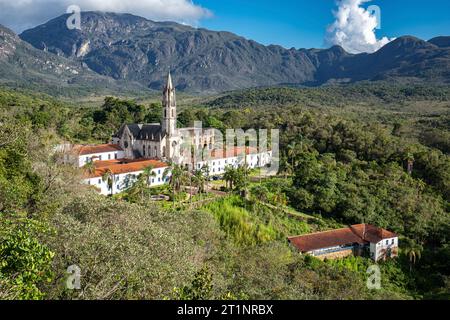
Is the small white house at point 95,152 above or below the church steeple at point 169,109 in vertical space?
below

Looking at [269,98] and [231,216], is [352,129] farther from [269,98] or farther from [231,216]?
[269,98]

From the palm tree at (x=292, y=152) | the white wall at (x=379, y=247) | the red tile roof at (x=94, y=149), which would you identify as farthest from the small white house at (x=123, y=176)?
the white wall at (x=379, y=247)

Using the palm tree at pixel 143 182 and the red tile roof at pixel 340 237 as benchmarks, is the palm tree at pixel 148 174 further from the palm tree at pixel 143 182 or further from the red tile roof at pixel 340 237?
the red tile roof at pixel 340 237

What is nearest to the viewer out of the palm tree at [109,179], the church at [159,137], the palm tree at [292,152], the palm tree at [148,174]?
the palm tree at [109,179]

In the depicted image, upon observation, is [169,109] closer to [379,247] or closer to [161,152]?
[161,152]

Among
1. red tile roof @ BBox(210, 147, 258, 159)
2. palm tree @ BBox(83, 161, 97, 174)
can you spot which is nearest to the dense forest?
palm tree @ BBox(83, 161, 97, 174)
